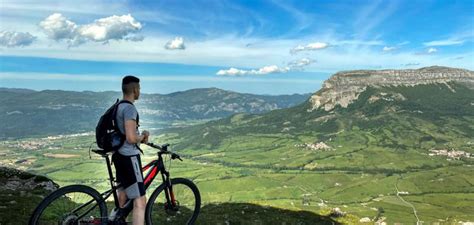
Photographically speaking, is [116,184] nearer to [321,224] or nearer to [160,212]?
[160,212]

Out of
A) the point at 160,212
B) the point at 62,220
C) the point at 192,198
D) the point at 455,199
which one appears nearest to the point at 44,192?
the point at 160,212

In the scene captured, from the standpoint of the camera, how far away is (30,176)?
31.2m

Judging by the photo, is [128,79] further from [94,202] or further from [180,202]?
[180,202]

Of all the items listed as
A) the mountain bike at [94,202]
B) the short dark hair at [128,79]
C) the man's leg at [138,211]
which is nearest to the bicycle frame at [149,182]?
the mountain bike at [94,202]

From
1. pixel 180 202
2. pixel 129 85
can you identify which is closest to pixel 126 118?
pixel 129 85

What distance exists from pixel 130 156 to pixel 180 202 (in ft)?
12.5

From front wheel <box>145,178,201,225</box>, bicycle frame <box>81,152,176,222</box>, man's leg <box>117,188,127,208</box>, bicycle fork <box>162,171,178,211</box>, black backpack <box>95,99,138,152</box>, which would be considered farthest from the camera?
front wheel <box>145,178,201,225</box>

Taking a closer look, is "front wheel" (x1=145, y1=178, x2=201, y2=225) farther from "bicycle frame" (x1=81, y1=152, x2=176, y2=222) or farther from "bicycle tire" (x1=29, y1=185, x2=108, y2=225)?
"bicycle tire" (x1=29, y1=185, x2=108, y2=225)

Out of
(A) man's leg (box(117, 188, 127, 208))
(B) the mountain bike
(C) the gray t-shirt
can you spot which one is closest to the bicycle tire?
(B) the mountain bike

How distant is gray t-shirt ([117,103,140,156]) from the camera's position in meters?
11.6

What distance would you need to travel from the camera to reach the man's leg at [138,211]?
492 inches

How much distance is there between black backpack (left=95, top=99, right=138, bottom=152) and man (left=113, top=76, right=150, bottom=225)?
0.11 metres

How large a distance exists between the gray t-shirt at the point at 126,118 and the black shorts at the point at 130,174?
17cm

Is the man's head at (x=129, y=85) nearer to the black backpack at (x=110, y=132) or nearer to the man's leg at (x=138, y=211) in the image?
the black backpack at (x=110, y=132)
